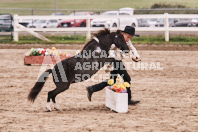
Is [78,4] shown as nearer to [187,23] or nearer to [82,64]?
[187,23]

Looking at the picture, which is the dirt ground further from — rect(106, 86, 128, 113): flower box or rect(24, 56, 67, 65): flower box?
rect(24, 56, 67, 65): flower box

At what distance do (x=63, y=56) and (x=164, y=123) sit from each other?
8019mm

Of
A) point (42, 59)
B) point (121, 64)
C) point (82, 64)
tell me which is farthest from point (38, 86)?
point (42, 59)

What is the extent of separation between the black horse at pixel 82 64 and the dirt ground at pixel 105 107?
0.47m

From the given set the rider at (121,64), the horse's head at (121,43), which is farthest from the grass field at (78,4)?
the horse's head at (121,43)

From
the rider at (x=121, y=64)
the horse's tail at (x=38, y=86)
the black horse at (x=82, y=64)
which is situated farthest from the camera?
the rider at (x=121, y=64)

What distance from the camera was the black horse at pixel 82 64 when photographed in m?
7.75

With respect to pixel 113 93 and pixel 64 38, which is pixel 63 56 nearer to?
pixel 113 93

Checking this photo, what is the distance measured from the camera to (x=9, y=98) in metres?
9.20

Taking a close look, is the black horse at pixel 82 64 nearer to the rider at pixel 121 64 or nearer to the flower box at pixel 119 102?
the rider at pixel 121 64

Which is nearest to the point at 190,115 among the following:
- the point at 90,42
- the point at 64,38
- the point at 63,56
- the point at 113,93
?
the point at 113,93

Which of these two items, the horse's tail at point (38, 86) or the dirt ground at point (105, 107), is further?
the horse's tail at point (38, 86)

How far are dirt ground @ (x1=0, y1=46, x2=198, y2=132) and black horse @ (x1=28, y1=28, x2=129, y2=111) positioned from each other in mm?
475

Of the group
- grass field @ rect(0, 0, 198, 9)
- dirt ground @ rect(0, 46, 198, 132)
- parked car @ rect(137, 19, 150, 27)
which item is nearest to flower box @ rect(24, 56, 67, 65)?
dirt ground @ rect(0, 46, 198, 132)
